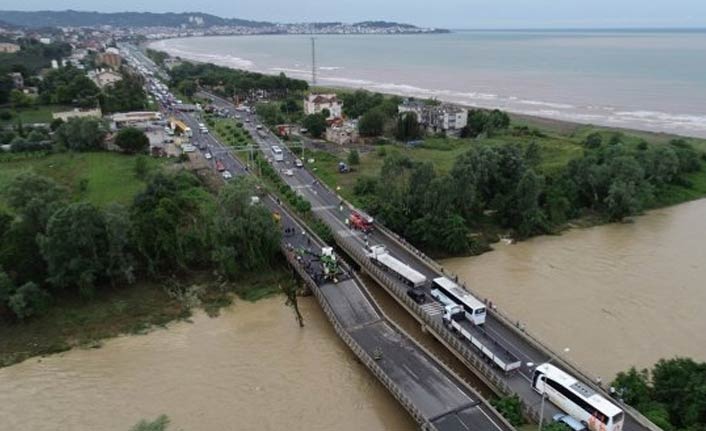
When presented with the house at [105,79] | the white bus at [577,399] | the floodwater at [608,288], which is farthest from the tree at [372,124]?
the house at [105,79]

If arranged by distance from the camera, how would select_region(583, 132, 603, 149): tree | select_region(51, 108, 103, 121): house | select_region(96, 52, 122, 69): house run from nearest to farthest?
select_region(583, 132, 603, 149): tree → select_region(51, 108, 103, 121): house → select_region(96, 52, 122, 69): house

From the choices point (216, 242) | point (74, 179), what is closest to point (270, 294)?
point (216, 242)

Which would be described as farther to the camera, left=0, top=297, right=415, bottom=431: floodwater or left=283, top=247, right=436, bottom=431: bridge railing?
left=0, top=297, right=415, bottom=431: floodwater

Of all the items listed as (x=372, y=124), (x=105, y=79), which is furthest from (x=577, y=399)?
(x=105, y=79)

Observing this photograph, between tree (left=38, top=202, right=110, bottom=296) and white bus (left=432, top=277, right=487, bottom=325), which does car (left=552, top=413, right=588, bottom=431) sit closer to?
white bus (left=432, top=277, right=487, bottom=325)

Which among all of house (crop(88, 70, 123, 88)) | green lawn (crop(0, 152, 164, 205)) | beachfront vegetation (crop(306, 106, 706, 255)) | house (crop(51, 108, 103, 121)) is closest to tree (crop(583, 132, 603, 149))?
beachfront vegetation (crop(306, 106, 706, 255))

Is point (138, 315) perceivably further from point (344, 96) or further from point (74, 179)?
point (344, 96)

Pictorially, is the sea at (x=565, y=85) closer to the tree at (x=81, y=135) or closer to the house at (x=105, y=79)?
the house at (x=105, y=79)
